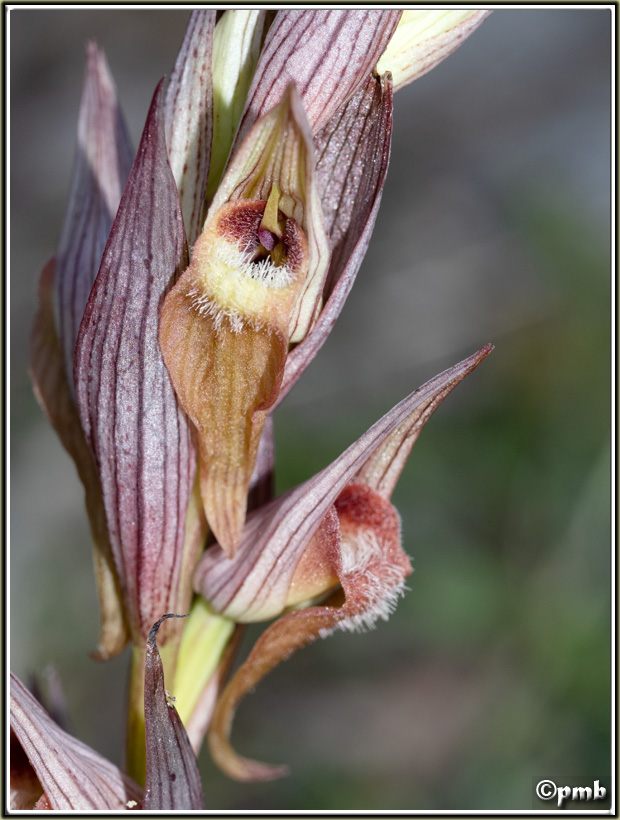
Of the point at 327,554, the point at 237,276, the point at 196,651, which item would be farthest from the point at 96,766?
the point at 237,276

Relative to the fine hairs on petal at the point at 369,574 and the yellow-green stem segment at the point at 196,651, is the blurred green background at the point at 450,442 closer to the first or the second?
the yellow-green stem segment at the point at 196,651

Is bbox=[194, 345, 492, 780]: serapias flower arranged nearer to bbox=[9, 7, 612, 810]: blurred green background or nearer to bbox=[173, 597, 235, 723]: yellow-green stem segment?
bbox=[173, 597, 235, 723]: yellow-green stem segment

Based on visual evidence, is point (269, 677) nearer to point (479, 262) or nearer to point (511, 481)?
point (511, 481)

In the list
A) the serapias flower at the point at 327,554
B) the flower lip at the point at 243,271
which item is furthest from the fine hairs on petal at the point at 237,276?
the serapias flower at the point at 327,554

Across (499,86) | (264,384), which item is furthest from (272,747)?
(499,86)

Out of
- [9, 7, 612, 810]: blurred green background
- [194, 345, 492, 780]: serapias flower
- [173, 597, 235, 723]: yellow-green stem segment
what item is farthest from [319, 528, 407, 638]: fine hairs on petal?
[9, 7, 612, 810]: blurred green background

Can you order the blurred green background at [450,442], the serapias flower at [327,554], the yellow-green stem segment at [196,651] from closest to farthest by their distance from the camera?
1. the serapias flower at [327,554]
2. the yellow-green stem segment at [196,651]
3. the blurred green background at [450,442]
